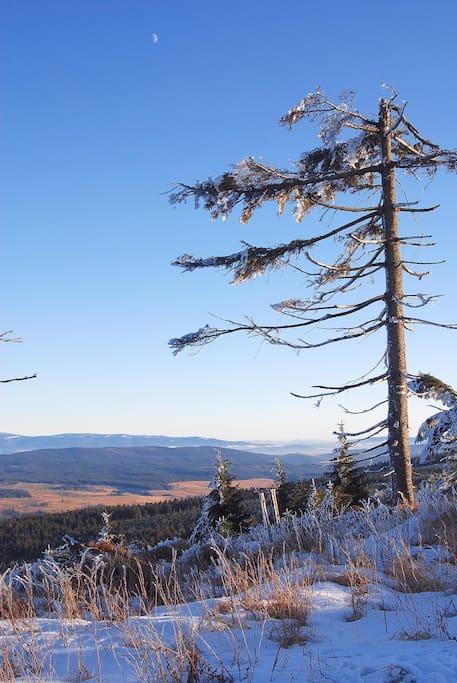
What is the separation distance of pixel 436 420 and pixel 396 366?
115 centimetres

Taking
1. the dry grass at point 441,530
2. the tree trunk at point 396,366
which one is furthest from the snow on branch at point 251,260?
the dry grass at point 441,530

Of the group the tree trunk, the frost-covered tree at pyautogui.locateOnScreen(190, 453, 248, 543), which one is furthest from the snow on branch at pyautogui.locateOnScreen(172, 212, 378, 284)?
the frost-covered tree at pyautogui.locateOnScreen(190, 453, 248, 543)

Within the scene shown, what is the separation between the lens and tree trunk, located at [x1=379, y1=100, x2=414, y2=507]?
35.1 ft

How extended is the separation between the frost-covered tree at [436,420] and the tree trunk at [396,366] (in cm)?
25

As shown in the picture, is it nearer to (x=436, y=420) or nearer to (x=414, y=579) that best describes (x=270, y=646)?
(x=414, y=579)

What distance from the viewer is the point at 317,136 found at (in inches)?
456

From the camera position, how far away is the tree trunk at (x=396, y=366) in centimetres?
1071

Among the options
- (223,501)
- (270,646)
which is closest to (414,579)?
(270,646)

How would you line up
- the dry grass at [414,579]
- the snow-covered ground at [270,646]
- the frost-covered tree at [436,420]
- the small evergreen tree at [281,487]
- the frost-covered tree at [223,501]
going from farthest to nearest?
1. the small evergreen tree at [281,487]
2. the frost-covered tree at [223,501]
3. the frost-covered tree at [436,420]
4. the dry grass at [414,579]
5. the snow-covered ground at [270,646]

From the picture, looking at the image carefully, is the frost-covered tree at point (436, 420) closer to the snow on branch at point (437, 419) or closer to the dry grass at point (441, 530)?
the snow on branch at point (437, 419)

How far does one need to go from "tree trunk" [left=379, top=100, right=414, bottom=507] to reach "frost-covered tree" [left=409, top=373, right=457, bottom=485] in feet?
0.83

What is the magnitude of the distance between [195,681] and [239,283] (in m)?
8.76

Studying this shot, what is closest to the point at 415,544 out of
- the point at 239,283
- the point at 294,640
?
the point at 294,640

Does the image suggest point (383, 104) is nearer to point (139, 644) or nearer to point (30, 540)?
point (139, 644)
